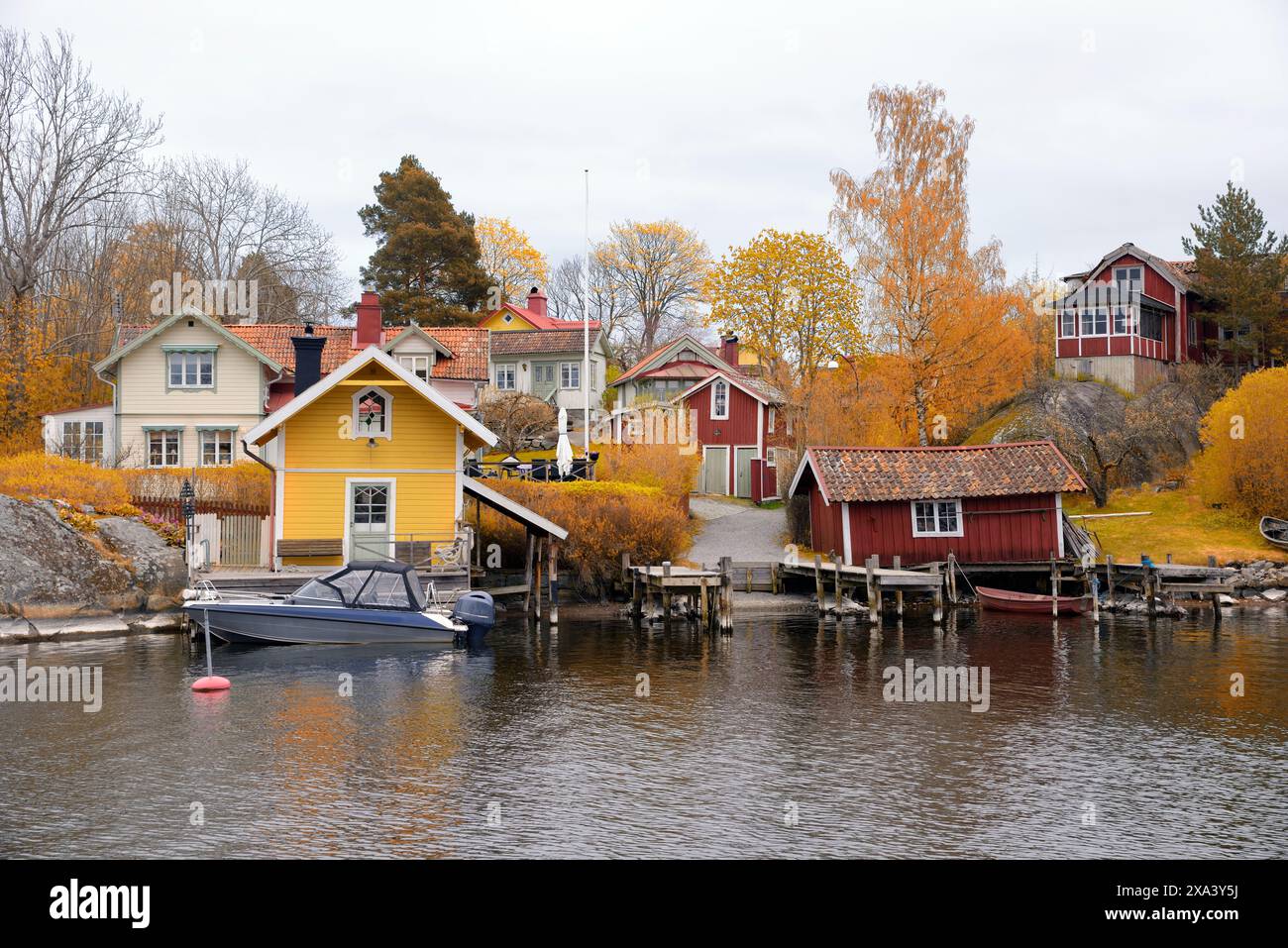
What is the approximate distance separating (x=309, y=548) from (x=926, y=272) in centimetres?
3005

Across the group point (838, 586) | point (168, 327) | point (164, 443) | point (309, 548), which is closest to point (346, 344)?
point (168, 327)

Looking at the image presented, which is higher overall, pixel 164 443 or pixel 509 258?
pixel 509 258

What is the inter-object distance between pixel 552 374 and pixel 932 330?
80.0 ft

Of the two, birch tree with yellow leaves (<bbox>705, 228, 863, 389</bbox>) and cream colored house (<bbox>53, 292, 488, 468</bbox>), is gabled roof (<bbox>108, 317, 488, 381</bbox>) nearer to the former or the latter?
cream colored house (<bbox>53, 292, 488, 468</bbox>)

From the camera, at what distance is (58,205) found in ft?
173

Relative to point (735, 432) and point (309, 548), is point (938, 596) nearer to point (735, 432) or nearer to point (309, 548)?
point (309, 548)

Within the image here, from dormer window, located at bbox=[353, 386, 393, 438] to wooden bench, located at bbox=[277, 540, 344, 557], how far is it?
10.5ft

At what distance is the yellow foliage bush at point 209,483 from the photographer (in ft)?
129

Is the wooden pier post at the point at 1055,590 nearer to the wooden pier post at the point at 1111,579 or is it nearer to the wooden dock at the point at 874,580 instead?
the wooden pier post at the point at 1111,579

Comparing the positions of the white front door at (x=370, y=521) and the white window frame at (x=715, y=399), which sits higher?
the white window frame at (x=715, y=399)

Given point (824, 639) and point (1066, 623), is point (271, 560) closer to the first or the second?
point (824, 639)

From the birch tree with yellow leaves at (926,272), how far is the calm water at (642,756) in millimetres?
22681

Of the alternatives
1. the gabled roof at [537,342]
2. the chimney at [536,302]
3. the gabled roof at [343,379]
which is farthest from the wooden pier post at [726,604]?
the chimney at [536,302]

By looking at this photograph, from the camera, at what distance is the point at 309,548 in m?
33.5
